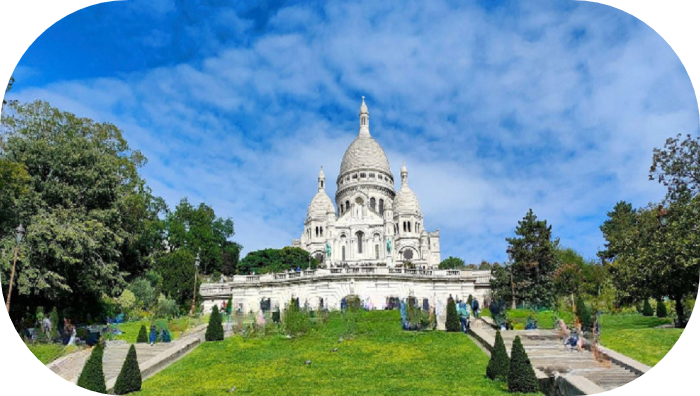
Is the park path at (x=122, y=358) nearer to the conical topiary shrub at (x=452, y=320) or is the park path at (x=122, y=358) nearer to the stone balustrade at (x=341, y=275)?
the conical topiary shrub at (x=452, y=320)

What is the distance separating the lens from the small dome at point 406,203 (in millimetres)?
85625

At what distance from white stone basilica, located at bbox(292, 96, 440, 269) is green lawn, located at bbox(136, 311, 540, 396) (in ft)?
154

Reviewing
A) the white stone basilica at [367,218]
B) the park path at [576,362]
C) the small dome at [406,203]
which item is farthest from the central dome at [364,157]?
the park path at [576,362]

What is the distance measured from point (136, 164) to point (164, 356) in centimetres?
2889

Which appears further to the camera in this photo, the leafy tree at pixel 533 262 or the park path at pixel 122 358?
the leafy tree at pixel 533 262

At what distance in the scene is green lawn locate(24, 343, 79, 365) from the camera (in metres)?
21.0

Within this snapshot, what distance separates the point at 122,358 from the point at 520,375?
636 inches

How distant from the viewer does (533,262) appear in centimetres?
4000

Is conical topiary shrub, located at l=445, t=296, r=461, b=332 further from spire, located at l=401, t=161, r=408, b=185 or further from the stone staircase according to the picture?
spire, located at l=401, t=161, r=408, b=185

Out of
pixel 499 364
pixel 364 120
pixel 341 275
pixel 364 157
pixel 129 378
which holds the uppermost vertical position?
pixel 364 120

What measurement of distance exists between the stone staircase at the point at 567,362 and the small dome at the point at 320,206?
209 ft

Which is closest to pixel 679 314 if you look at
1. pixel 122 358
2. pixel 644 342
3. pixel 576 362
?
pixel 644 342

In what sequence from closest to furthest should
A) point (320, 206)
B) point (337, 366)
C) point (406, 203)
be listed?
1. point (337, 366)
2. point (406, 203)
3. point (320, 206)

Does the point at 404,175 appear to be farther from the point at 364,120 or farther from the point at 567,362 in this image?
the point at 567,362
